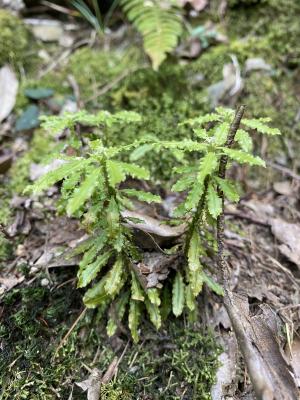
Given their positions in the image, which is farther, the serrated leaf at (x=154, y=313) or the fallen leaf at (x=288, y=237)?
the fallen leaf at (x=288, y=237)

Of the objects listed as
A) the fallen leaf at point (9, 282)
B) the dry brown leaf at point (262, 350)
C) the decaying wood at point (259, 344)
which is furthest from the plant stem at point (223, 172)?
the fallen leaf at point (9, 282)

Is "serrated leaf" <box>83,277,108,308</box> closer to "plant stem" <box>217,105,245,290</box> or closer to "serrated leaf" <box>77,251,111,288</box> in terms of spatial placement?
"serrated leaf" <box>77,251,111,288</box>

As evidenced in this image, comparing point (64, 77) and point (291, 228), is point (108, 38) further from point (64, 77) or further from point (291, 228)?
point (291, 228)

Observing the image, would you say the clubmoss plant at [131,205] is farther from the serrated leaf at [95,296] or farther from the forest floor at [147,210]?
the forest floor at [147,210]

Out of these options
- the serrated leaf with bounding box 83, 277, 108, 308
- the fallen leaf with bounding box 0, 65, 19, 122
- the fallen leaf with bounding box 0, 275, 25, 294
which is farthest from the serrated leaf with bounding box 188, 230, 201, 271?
the fallen leaf with bounding box 0, 65, 19, 122

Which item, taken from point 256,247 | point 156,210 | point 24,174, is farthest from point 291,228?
point 24,174

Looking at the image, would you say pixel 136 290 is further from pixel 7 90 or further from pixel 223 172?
pixel 7 90

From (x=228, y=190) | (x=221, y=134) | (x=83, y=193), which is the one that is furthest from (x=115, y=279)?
(x=221, y=134)
